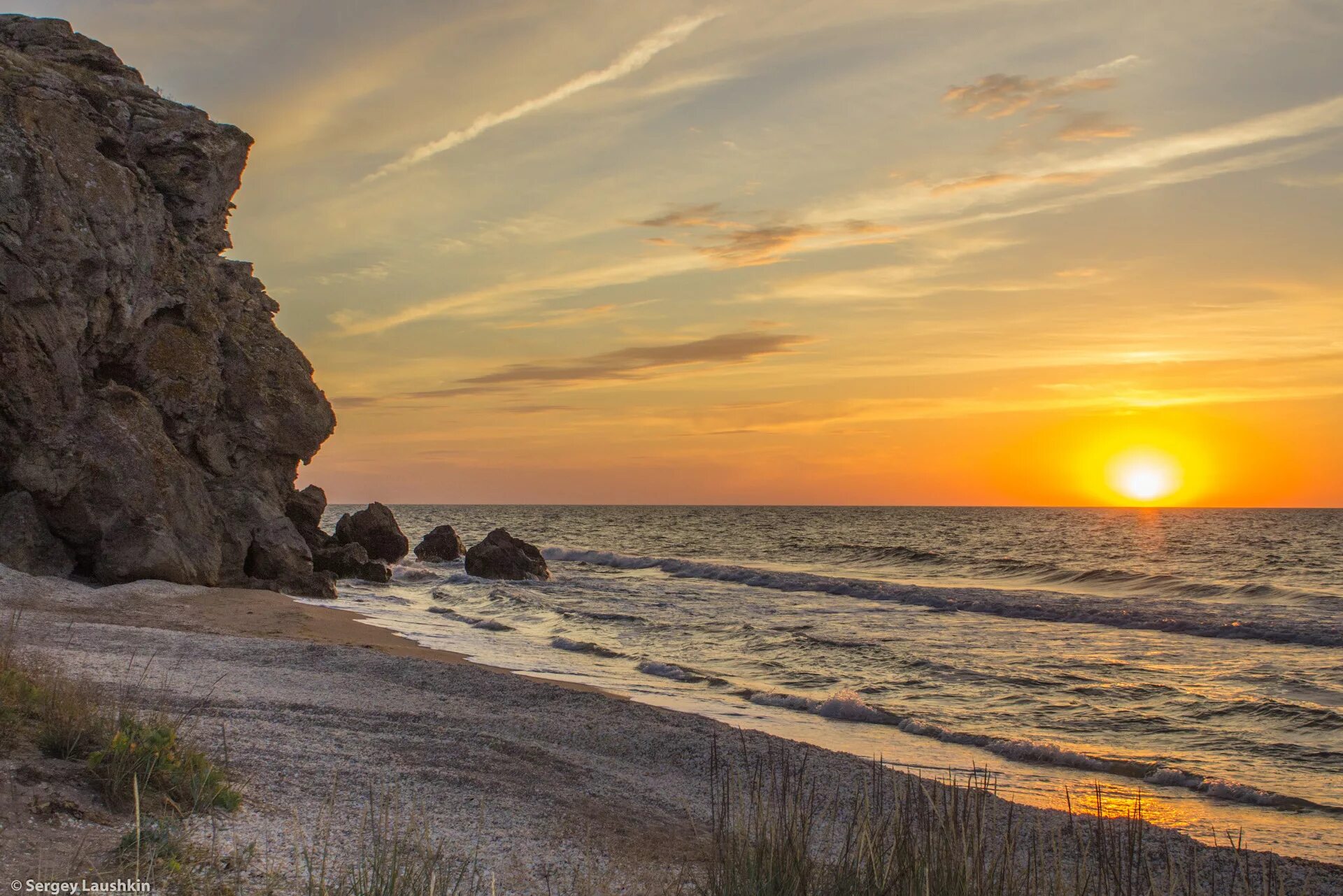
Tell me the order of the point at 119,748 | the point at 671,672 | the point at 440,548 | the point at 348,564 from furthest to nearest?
the point at 440,548 → the point at 348,564 → the point at 671,672 → the point at 119,748

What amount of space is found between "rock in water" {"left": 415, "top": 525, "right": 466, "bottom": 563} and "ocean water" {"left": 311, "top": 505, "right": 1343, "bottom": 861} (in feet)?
2.61

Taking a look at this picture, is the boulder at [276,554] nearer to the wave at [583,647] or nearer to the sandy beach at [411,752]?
the sandy beach at [411,752]

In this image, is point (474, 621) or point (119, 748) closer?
point (119, 748)

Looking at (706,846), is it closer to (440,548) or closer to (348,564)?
(348,564)

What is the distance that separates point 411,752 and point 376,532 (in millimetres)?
33754

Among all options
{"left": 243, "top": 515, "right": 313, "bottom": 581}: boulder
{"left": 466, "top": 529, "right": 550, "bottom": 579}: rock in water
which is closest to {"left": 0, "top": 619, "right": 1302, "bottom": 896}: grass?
{"left": 243, "top": 515, "right": 313, "bottom": 581}: boulder

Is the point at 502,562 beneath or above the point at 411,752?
above

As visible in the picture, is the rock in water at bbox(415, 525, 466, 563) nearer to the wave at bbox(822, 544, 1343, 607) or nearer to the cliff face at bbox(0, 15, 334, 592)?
the cliff face at bbox(0, 15, 334, 592)

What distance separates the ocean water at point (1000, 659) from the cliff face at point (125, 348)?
4618 millimetres

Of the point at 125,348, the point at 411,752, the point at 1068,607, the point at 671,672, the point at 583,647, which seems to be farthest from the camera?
the point at 1068,607

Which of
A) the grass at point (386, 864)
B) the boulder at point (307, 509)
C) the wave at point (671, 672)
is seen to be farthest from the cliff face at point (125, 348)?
the grass at point (386, 864)

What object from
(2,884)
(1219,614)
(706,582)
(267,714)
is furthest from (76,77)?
(1219,614)

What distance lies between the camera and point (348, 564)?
33.4 m

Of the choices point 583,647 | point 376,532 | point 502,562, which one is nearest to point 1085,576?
point 502,562
